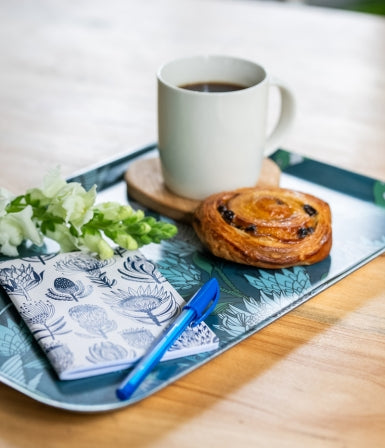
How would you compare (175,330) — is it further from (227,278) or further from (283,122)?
(283,122)

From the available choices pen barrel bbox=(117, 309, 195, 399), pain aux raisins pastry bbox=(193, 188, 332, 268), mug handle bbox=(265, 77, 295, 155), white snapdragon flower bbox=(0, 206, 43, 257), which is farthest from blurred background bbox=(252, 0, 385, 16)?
pen barrel bbox=(117, 309, 195, 399)

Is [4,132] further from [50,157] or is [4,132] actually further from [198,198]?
[198,198]

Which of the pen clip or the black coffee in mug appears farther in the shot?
the black coffee in mug

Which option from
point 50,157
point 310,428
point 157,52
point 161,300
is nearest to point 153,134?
point 50,157

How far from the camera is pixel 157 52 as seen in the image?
1675mm

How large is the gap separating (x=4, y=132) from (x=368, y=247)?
706mm

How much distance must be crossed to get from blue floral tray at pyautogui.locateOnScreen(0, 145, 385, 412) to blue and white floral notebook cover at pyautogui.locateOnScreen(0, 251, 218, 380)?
0.02 metres

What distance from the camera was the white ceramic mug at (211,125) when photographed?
3.08 ft

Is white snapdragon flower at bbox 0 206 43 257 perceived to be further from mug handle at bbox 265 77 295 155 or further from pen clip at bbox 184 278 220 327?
mug handle at bbox 265 77 295 155

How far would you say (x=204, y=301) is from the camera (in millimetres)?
743

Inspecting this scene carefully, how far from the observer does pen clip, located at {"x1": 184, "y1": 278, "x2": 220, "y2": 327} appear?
73 cm

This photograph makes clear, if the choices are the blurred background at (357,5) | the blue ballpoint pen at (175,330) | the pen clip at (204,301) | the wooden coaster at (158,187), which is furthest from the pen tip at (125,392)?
the blurred background at (357,5)

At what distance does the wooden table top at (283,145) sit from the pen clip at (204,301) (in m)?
0.05

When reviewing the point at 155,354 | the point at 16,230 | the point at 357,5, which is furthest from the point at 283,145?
the point at 357,5
